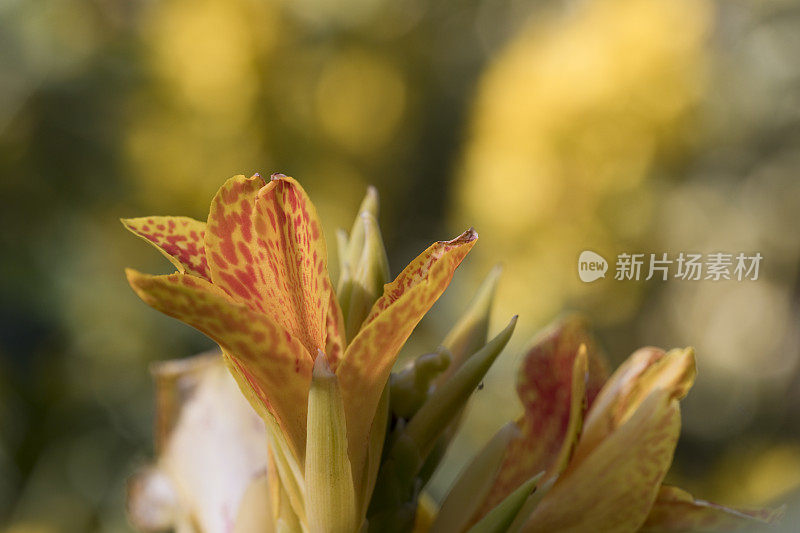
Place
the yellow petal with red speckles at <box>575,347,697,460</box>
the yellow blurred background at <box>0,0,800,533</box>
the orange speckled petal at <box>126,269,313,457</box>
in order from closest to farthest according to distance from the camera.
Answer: the orange speckled petal at <box>126,269,313,457</box>, the yellow petal with red speckles at <box>575,347,697,460</box>, the yellow blurred background at <box>0,0,800,533</box>

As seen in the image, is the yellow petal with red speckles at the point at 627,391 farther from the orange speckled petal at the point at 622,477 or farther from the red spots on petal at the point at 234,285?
the red spots on petal at the point at 234,285

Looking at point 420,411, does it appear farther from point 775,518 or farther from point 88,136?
point 88,136

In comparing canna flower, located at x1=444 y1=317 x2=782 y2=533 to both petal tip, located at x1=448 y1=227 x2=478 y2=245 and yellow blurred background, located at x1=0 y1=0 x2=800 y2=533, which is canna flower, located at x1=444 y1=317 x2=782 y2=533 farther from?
yellow blurred background, located at x1=0 y1=0 x2=800 y2=533

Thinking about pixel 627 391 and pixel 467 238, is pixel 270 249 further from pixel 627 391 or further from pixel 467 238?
pixel 627 391

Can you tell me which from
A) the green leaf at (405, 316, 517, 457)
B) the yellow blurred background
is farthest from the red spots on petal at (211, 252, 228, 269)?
the yellow blurred background

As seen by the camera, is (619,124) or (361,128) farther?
(361,128)

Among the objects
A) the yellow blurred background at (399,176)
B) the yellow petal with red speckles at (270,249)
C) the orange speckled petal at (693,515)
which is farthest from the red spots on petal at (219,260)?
the yellow blurred background at (399,176)

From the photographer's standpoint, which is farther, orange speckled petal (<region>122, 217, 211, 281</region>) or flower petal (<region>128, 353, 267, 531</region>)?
flower petal (<region>128, 353, 267, 531</region>)

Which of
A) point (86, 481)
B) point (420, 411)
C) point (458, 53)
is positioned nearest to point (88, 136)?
point (86, 481)
